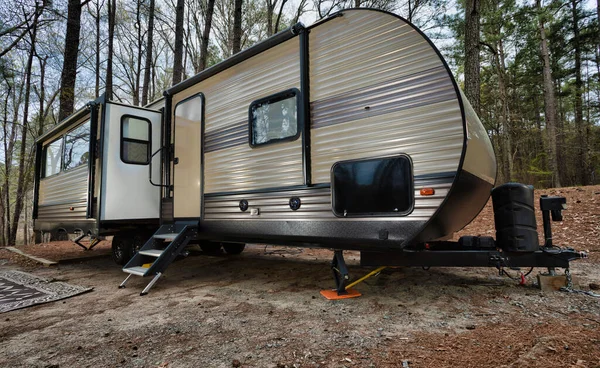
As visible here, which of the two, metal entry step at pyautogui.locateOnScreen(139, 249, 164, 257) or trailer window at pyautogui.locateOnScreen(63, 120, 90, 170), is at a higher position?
trailer window at pyautogui.locateOnScreen(63, 120, 90, 170)

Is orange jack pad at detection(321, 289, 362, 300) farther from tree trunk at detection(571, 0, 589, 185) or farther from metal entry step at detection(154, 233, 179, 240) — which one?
tree trunk at detection(571, 0, 589, 185)

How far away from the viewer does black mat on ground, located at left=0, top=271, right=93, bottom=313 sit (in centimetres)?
353

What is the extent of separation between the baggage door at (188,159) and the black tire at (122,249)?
164cm

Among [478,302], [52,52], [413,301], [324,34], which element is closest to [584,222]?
[478,302]

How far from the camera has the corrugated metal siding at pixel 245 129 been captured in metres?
3.55

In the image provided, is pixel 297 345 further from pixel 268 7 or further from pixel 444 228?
pixel 268 7

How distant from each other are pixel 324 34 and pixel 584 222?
20.6 feet

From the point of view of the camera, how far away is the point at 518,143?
1817cm

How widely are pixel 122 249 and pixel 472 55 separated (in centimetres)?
835

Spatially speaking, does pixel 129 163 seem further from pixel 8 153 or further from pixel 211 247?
pixel 8 153

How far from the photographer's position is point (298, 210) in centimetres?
334

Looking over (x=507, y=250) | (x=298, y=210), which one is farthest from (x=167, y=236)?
(x=507, y=250)

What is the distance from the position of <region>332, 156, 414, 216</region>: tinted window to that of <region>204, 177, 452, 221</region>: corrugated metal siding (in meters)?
0.07

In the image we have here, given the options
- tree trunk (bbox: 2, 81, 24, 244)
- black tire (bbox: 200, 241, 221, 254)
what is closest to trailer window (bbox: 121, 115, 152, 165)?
black tire (bbox: 200, 241, 221, 254)
